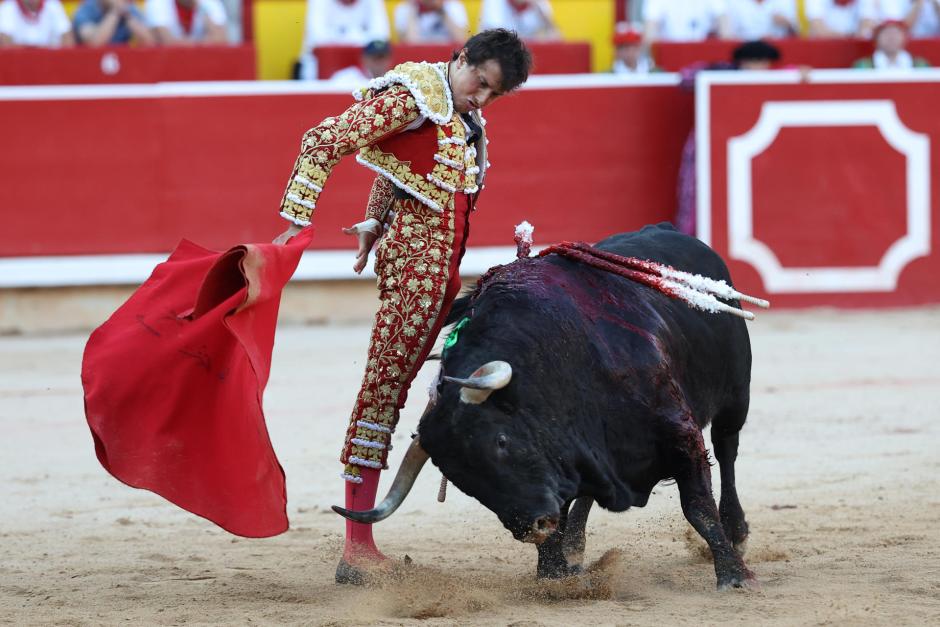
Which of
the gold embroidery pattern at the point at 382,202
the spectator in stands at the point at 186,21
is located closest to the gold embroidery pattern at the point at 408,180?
the gold embroidery pattern at the point at 382,202

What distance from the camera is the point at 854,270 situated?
24.9 feet

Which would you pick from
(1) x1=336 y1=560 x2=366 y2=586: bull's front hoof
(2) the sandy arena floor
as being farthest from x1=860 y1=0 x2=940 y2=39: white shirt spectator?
(1) x1=336 y1=560 x2=366 y2=586: bull's front hoof

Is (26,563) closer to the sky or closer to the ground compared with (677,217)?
closer to the sky

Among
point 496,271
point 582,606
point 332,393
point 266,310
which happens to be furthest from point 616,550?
point 332,393

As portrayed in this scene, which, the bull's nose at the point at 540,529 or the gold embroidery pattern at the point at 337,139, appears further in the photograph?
the gold embroidery pattern at the point at 337,139

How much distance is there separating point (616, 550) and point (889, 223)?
4.87 meters

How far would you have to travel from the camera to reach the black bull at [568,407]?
8.75 feet

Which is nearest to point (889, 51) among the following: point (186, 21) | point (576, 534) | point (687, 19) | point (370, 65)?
point (687, 19)

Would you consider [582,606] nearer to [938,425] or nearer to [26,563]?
[26,563]

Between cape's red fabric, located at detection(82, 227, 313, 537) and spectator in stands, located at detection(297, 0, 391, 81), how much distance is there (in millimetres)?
5212

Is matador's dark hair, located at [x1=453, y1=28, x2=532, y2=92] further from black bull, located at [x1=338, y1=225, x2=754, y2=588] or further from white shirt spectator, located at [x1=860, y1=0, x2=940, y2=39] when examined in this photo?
white shirt spectator, located at [x1=860, y1=0, x2=940, y2=39]

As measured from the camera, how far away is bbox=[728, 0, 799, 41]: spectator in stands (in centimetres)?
845

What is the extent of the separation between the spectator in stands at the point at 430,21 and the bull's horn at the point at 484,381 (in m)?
5.46

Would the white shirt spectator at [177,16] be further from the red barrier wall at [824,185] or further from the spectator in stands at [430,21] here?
the red barrier wall at [824,185]
